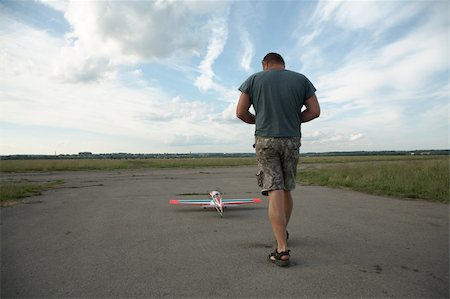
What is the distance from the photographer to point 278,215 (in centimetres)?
308

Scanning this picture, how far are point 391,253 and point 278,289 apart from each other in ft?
5.64

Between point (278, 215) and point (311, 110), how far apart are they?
49.3 inches

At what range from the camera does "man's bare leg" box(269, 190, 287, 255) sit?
9.87 feet

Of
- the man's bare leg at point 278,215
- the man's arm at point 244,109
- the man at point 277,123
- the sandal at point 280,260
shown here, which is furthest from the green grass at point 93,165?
the sandal at point 280,260

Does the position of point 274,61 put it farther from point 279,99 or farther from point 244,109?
point 244,109

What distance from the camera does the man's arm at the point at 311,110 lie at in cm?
335

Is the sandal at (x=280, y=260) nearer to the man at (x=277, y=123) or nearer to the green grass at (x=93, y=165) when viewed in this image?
the man at (x=277, y=123)

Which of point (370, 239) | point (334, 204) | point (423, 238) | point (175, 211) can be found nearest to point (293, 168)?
point (370, 239)

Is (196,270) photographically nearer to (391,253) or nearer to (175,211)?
(391,253)

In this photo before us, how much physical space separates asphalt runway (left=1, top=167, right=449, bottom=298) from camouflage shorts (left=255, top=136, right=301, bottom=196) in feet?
2.61

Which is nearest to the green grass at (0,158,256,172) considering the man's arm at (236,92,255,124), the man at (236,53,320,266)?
the man's arm at (236,92,255,124)

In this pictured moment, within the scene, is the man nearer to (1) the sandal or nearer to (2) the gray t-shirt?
(2) the gray t-shirt

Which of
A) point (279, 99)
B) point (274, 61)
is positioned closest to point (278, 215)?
point (279, 99)

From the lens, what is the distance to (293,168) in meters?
3.29
